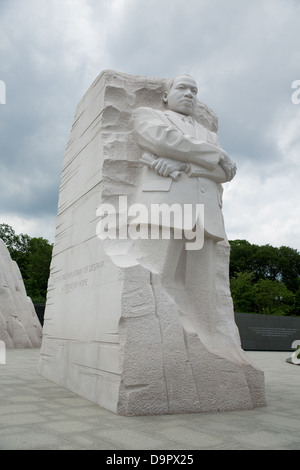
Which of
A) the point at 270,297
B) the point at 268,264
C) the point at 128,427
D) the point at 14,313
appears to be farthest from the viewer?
the point at 268,264

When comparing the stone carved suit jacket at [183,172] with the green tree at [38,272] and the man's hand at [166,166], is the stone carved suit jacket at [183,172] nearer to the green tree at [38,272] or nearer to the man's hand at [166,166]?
the man's hand at [166,166]

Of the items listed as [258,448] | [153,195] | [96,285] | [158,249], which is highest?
[153,195]

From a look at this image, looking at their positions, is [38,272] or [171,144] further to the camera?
[38,272]

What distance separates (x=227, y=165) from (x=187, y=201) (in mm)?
715

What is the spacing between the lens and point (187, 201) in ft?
15.0

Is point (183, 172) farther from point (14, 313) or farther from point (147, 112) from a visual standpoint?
point (14, 313)

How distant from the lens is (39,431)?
126 inches

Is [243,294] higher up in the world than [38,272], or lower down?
lower down

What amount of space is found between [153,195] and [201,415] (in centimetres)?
209

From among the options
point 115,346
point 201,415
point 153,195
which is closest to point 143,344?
point 115,346

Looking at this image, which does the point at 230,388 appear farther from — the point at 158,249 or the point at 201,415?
the point at 158,249

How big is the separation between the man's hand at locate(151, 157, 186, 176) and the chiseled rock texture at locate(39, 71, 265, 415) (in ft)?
1.26

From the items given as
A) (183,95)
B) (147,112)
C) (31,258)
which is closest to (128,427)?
(147,112)

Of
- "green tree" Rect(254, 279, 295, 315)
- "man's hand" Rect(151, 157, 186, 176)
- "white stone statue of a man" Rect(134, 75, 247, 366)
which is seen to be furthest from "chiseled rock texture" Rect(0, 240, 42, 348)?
"green tree" Rect(254, 279, 295, 315)
